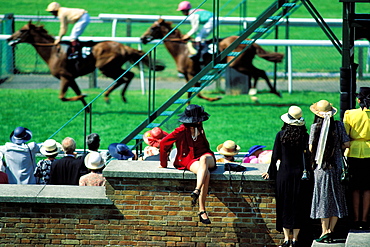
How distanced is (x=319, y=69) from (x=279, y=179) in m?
17.4

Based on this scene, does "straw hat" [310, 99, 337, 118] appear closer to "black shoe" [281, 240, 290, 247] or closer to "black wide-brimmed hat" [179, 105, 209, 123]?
"black wide-brimmed hat" [179, 105, 209, 123]

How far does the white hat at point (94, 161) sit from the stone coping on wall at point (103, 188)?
0.86 feet

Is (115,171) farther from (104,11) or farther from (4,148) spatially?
(104,11)

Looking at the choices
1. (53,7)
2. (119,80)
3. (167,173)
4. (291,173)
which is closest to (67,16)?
(53,7)

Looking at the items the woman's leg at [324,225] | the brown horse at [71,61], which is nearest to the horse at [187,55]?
the brown horse at [71,61]

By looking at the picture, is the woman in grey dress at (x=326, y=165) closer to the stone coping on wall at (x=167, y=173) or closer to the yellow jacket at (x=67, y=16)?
the stone coping on wall at (x=167, y=173)

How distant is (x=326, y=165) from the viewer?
8914 millimetres

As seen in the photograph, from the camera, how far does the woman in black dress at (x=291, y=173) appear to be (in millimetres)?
8961

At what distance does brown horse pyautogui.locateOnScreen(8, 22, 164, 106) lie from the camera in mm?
21469

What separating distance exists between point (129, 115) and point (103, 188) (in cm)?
1083

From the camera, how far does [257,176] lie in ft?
30.5

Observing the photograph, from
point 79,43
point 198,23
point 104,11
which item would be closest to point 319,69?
point 198,23

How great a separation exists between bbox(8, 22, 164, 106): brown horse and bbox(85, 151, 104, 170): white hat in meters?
11.4

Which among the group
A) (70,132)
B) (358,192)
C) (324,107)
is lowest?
(70,132)
